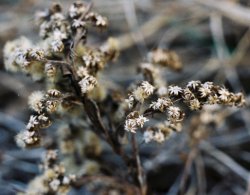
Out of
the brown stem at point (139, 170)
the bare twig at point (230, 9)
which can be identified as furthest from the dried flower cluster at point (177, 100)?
the bare twig at point (230, 9)

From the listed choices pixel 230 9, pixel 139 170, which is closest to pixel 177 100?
pixel 139 170

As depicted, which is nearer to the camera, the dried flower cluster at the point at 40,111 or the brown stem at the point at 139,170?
the dried flower cluster at the point at 40,111

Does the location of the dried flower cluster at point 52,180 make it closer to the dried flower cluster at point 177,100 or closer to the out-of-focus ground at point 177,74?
the dried flower cluster at point 177,100

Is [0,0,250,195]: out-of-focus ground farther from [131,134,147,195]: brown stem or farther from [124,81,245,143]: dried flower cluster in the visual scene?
[124,81,245,143]: dried flower cluster

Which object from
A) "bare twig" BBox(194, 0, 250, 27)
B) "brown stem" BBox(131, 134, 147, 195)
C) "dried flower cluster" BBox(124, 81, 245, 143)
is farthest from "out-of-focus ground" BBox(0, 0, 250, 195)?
"dried flower cluster" BBox(124, 81, 245, 143)

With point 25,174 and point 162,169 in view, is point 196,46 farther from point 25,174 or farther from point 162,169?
point 25,174

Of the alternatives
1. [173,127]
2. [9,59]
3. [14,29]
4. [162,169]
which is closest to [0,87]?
[14,29]

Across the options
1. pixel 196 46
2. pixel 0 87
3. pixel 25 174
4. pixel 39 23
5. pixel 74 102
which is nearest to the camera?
pixel 74 102

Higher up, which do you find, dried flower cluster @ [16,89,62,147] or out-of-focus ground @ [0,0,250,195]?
out-of-focus ground @ [0,0,250,195]
